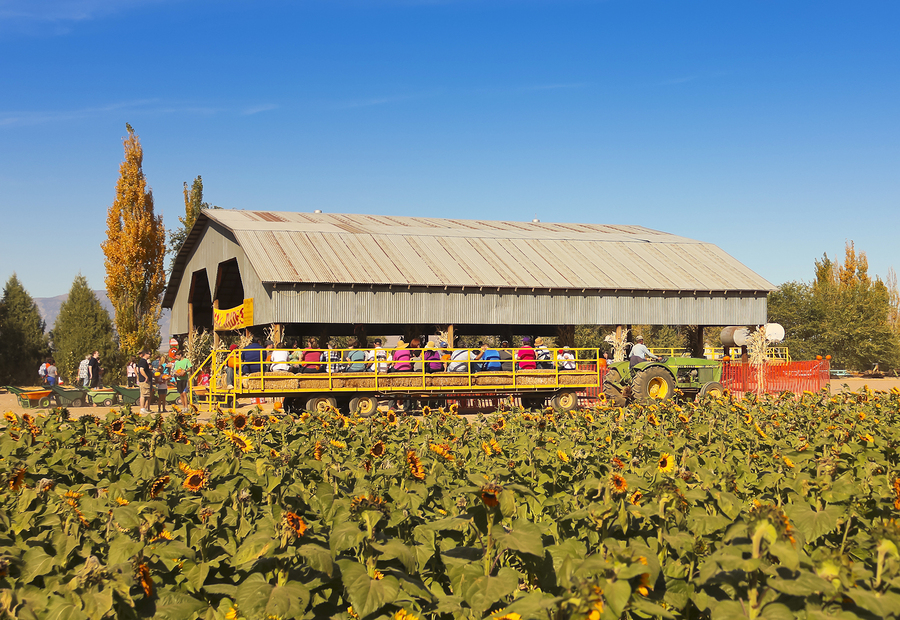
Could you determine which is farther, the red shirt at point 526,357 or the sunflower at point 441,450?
the red shirt at point 526,357

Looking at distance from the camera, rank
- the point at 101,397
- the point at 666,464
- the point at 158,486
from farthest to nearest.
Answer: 1. the point at 101,397
2. the point at 666,464
3. the point at 158,486

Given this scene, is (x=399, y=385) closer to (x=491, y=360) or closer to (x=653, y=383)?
(x=491, y=360)

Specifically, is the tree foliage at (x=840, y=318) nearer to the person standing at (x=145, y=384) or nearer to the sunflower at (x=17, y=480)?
the person standing at (x=145, y=384)

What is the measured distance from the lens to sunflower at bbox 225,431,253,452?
210 inches

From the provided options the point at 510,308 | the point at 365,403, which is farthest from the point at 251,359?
the point at 510,308

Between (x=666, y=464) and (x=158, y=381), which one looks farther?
(x=158, y=381)

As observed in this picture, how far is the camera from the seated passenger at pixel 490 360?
1764 centimetres

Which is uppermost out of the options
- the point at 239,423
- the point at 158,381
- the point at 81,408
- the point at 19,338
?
the point at 19,338

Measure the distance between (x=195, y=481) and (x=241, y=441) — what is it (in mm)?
1365

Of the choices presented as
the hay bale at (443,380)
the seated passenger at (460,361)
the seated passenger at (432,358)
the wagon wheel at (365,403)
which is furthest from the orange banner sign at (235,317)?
the hay bale at (443,380)

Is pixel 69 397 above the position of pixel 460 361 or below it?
below

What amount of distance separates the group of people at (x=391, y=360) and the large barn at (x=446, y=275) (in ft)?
28.9

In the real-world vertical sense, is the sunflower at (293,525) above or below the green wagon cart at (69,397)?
above

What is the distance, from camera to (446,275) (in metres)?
28.9
